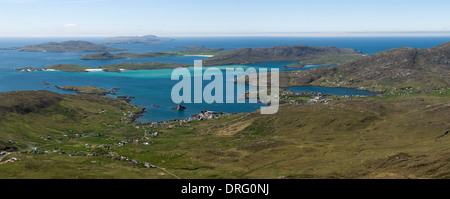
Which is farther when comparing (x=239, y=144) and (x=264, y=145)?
(x=239, y=144)

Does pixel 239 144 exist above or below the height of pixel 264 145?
below

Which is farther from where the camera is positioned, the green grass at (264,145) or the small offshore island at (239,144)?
the small offshore island at (239,144)

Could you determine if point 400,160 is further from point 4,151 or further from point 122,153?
point 4,151

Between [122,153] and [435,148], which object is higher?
[435,148]

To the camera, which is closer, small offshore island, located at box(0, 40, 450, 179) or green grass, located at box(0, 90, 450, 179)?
green grass, located at box(0, 90, 450, 179)
